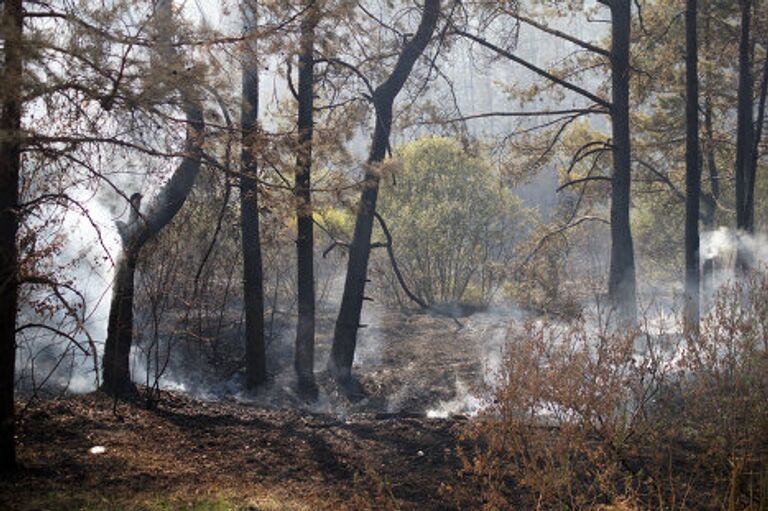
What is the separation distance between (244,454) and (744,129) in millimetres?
13312

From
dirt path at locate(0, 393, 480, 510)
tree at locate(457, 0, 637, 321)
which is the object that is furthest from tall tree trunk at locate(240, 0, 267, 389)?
tree at locate(457, 0, 637, 321)

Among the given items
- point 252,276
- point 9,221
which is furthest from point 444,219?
point 9,221

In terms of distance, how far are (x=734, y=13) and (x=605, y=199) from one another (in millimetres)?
4948

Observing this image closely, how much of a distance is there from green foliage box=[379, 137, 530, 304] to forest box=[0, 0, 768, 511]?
71 mm

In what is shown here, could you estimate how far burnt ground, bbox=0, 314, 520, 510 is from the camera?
5961 millimetres

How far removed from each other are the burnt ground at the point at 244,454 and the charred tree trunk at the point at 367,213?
24.1 inches

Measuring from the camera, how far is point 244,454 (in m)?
7.61

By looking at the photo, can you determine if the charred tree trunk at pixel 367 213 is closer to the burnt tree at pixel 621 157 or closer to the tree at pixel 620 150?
the tree at pixel 620 150

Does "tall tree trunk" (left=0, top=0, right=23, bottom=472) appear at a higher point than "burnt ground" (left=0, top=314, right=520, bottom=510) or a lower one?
higher

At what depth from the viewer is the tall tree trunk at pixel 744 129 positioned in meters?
15.8

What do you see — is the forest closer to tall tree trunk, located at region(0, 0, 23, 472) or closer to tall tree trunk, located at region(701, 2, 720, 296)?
tall tree trunk, located at region(0, 0, 23, 472)

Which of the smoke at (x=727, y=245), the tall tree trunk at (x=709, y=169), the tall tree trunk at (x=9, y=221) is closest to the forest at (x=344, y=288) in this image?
the tall tree trunk at (x=9, y=221)

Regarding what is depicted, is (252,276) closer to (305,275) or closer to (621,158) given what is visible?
(305,275)

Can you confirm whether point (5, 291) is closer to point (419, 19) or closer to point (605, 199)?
point (419, 19)
